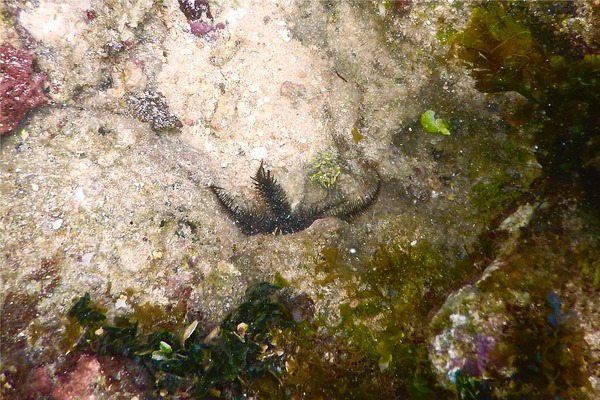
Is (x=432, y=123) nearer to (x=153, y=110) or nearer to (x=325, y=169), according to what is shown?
(x=325, y=169)

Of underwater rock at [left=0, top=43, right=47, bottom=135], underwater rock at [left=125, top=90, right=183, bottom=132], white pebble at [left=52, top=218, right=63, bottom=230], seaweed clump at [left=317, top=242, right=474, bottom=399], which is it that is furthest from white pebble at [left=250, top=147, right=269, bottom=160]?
underwater rock at [left=0, top=43, right=47, bottom=135]

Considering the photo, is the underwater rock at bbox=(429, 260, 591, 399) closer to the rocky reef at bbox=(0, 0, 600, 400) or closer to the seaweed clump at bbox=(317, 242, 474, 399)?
the rocky reef at bbox=(0, 0, 600, 400)

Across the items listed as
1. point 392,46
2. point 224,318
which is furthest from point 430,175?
point 224,318

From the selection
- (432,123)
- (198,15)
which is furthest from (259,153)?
(432,123)

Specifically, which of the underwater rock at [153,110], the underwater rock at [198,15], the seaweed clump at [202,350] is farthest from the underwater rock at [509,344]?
the underwater rock at [198,15]

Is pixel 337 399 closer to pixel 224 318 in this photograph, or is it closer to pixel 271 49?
pixel 224 318

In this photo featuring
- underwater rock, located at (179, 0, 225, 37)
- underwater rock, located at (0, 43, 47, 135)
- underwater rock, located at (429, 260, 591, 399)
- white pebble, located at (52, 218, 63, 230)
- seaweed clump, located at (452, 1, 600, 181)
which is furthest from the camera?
underwater rock, located at (179, 0, 225, 37)
